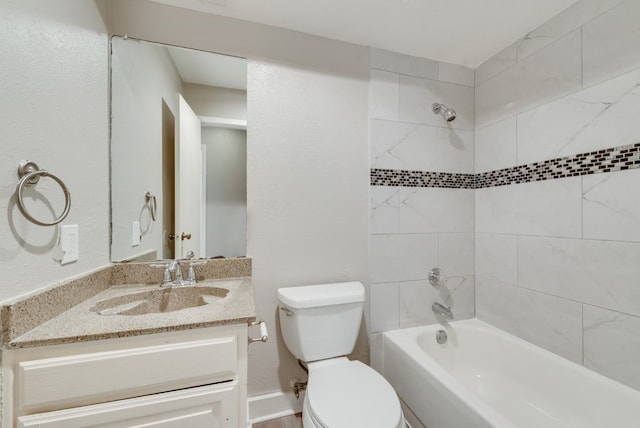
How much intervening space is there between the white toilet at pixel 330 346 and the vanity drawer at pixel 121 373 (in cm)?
44

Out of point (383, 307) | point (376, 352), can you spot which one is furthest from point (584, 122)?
point (376, 352)

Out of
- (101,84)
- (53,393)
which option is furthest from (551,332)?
(101,84)

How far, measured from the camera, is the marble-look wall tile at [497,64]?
164cm

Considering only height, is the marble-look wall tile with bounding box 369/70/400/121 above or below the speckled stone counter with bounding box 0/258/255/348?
above

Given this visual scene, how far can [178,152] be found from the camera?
4.67 ft

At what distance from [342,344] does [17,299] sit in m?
1.25

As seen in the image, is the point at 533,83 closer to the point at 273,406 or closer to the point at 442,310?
the point at 442,310

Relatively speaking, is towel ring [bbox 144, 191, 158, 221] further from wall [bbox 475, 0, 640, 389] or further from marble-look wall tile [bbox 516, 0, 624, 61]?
marble-look wall tile [bbox 516, 0, 624, 61]

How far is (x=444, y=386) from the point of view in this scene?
3.81 ft

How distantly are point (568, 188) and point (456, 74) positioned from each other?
103cm

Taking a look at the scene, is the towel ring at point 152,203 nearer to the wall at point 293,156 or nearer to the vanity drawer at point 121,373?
the wall at point 293,156

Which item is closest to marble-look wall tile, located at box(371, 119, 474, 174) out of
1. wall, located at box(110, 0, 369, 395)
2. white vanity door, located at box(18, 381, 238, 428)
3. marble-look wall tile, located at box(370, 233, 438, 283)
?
wall, located at box(110, 0, 369, 395)

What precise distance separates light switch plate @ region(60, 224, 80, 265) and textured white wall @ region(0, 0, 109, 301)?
2cm

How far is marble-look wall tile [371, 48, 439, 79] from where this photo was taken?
167 cm
